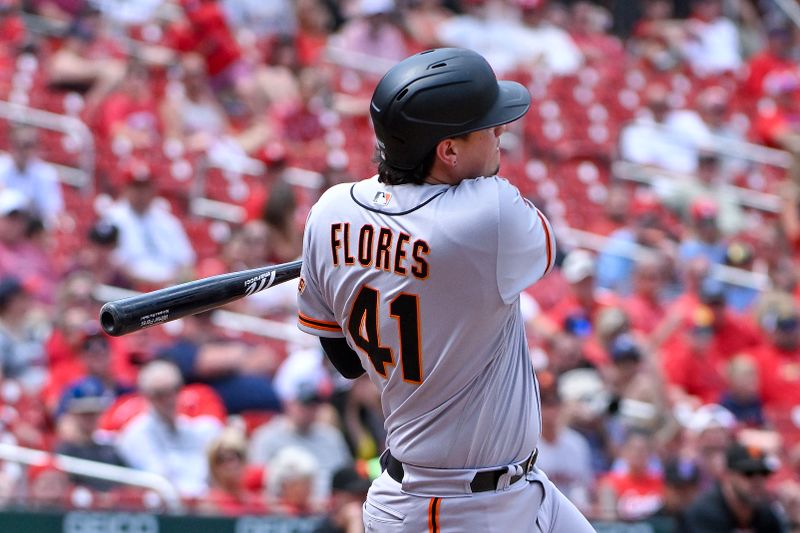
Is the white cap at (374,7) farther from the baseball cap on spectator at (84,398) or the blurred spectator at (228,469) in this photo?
the blurred spectator at (228,469)

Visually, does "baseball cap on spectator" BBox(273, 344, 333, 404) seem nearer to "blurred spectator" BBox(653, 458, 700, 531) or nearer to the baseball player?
"blurred spectator" BBox(653, 458, 700, 531)

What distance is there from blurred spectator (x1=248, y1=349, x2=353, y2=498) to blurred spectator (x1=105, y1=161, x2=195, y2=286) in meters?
1.54

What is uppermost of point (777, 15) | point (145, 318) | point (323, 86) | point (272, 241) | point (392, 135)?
point (392, 135)

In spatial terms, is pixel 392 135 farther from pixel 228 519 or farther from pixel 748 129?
pixel 748 129

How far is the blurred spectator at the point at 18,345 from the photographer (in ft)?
22.9

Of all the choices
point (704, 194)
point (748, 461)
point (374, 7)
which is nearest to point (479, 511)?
point (748, 461)

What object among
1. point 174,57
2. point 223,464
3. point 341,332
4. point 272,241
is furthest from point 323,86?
point 341,332

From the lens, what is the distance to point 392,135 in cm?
316

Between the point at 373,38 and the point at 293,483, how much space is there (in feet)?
23.2

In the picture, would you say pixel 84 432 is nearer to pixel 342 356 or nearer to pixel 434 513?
pixel 342 356

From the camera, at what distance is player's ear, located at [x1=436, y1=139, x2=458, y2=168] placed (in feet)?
10.4

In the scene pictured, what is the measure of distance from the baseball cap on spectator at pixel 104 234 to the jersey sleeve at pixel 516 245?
16.5 feet

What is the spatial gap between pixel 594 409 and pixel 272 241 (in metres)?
2.12

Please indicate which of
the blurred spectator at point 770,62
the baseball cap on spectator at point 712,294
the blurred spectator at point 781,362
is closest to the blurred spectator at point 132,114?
the baseball cap on spectator at point 712,294
